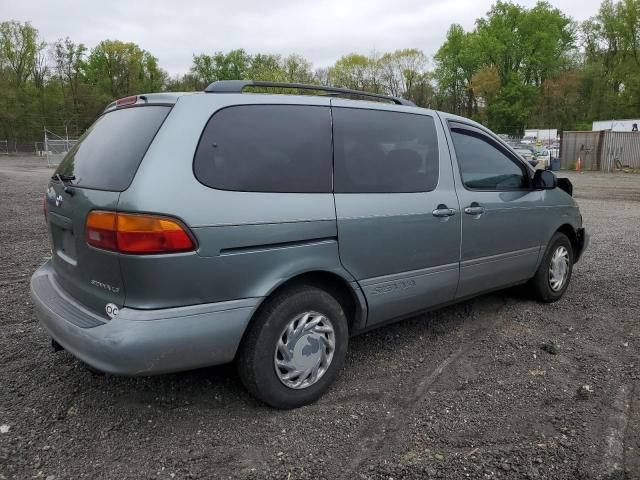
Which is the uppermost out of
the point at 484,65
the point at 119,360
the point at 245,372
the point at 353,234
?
the point at 484,65

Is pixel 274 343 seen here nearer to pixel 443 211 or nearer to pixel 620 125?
pixel 443 211

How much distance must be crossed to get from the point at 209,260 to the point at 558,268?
3765mm

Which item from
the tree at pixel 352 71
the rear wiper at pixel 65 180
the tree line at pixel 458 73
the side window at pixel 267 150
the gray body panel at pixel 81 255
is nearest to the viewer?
the gray body panel at pixel 81 255

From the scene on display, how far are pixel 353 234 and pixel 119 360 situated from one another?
146 cm

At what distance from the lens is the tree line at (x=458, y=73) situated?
55.0 meters

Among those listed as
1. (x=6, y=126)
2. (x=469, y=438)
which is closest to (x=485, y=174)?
(x=469, y=438)

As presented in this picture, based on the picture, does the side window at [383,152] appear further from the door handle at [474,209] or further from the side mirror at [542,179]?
the side mirror at [542,179]

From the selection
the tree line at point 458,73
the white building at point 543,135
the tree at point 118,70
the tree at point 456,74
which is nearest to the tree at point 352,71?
the tree line at point 458,73

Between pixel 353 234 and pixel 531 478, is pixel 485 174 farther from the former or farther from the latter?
pixel 531 478

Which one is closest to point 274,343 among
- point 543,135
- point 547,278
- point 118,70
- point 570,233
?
point 547,278

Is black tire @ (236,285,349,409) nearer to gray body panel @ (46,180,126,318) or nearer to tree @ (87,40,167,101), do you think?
gray body panel @ (46,180,126,318)

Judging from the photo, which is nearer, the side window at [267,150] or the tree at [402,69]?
the side window at [267,150]

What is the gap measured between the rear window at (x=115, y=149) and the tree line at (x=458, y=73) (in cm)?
4675

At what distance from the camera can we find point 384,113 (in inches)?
141
